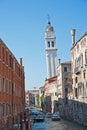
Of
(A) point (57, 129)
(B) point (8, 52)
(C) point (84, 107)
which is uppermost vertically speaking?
(B) point (8, 52)

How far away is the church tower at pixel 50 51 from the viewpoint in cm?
11444

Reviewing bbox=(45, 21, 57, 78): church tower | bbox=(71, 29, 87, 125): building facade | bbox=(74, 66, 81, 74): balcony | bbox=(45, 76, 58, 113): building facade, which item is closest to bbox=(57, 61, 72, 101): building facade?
bbox=(45, 76, 58, 113): building facade

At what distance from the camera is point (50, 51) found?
4710 inches

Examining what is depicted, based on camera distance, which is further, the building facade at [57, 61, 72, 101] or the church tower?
the church tower

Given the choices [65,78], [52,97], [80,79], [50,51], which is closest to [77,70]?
[80,79]

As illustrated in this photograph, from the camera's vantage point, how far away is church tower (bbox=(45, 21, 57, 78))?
375 ft

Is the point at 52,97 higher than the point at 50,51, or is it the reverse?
the point at 50,51

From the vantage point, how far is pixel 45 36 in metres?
126

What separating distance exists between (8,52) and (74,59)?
75.0 ft

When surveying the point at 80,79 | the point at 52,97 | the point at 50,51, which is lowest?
the point at 52,97

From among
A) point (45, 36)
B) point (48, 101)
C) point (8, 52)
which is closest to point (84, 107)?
point (8, 52)

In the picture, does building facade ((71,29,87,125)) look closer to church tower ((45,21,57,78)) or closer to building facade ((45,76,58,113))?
building facade ((45,76,58,113))

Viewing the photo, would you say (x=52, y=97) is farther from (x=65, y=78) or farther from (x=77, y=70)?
(x=77, y=70)

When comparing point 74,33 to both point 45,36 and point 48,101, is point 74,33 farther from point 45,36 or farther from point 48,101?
point 45,36
